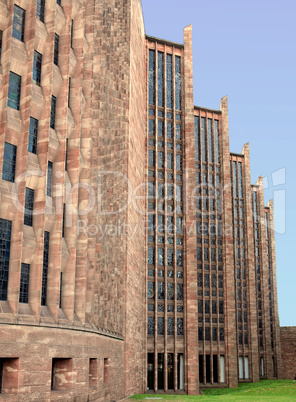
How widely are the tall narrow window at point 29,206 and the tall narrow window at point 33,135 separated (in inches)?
76.3

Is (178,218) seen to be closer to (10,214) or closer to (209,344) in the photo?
(209,344)

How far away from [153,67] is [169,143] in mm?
9019

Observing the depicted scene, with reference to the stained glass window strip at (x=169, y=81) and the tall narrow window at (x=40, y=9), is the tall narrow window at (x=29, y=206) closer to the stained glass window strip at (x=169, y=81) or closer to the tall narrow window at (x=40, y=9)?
the tall narrow window at (x=40, y=9)

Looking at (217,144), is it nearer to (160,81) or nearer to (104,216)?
(160,81)

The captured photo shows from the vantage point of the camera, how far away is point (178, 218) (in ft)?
185

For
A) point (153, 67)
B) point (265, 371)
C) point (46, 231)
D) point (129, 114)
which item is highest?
point (153, 67)

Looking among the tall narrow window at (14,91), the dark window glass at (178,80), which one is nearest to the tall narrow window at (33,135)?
the tall narrow window at (14,91)

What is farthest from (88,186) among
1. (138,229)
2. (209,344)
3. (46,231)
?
(209,344)

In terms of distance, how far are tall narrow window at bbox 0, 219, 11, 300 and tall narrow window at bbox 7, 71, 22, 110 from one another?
5.14m

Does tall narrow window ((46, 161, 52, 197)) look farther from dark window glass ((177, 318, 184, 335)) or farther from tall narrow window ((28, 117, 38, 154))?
dark window glass ((177, 318, 184, 335))

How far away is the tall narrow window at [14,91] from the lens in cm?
2166

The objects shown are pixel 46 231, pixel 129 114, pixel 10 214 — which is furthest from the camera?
pixel 129 114

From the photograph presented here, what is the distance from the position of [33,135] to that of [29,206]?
3.29 meters

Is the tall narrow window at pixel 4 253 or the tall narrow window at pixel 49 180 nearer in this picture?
the tall narrow window at pixel 4 253
